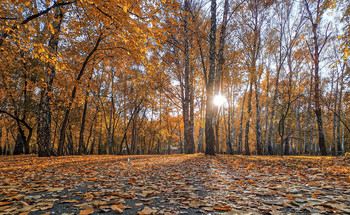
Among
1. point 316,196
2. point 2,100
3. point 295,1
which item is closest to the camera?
point 316,196

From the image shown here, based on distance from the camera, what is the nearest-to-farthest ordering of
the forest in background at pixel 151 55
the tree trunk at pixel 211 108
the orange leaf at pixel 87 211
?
the orange leaf at pixel 87 211
the forest in background at pixel 151 55
the tree trunk at pixel 211 108

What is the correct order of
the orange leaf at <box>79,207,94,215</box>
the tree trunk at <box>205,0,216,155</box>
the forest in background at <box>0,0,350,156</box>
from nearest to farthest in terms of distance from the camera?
the orange leaf at <box>79,207,94,215</box>, the forest in background at <box>0,0,350,156</box>, the tree trunk at <box>205,0,216,155</box>

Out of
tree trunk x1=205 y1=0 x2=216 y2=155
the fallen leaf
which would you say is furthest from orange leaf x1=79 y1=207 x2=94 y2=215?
tree trunk x1=205 y1=0 x2=216 y2=155

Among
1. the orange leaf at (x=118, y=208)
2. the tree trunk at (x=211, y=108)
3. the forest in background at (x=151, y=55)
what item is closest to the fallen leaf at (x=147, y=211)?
the orange leaf at (x=118, y=208)

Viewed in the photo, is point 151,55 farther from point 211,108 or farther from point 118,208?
point 118,208

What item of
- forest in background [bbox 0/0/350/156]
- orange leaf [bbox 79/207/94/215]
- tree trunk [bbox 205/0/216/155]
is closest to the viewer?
orange leaf [bbox 79/207/94/215]

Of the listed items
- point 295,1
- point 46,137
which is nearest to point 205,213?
point 46,137

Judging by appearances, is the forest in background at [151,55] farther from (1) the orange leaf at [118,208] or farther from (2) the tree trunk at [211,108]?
(1) the orange leaf at [118,208]

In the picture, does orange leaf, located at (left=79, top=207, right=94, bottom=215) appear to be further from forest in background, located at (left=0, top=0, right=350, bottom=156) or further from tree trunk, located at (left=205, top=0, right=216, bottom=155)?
tree trunk, located at (left=205, top=0, right=216, bottom=155)

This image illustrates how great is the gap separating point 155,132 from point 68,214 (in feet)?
89.1

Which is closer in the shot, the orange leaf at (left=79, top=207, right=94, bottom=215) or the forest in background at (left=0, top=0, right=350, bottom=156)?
the orange leaf at (left=79, top=207, right=94, bottom=215)

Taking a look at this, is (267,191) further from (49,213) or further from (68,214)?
(49,213)

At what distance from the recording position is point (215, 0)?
9.07 metres

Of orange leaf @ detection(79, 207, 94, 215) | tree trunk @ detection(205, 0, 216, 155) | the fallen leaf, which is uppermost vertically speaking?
tree trunk @ detection(205, 0, 216, 155)
